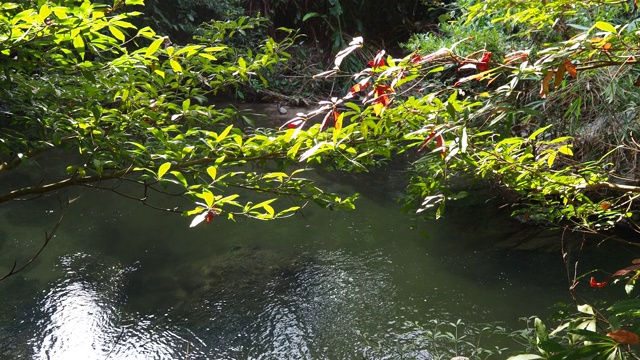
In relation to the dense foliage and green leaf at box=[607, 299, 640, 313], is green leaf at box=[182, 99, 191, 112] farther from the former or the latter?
green leaf at box=[607, 299, 640, 313]

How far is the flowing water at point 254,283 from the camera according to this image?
2795mm

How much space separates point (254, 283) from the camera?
3.29 meters

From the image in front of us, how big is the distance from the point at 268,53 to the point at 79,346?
5.97 ft

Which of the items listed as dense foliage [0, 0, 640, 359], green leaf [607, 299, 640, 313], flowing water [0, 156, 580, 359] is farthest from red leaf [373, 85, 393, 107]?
flowing water [0, 156, 580, 359]

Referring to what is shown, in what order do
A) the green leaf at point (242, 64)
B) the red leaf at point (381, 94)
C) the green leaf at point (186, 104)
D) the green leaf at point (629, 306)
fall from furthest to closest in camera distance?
the green leaf at point (242, 64) < the green leaf at point (186, 104) < the red leaf at point (381, 94) < the green leaf at point (629, 306)

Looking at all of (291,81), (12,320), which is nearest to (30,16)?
(12,320)

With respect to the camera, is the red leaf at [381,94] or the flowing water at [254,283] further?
the flowing water at [254,283]

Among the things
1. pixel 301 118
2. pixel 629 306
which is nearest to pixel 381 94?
pixel 301 118

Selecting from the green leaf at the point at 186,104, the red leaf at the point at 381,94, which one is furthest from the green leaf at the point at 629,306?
the green leaf at the point at 186,104

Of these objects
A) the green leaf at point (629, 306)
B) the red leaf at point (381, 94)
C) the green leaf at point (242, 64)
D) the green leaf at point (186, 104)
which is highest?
the red leaf at point (381, 94)

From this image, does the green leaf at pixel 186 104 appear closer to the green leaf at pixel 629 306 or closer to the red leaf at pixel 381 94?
the red leaf at pixel 381 94

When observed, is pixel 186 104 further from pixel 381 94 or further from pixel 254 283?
pixel 254 283

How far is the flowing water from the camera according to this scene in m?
2.79

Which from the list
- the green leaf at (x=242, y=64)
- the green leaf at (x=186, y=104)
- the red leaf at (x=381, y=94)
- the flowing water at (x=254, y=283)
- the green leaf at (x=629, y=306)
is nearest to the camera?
the green leaf at (x=629, y=306)
